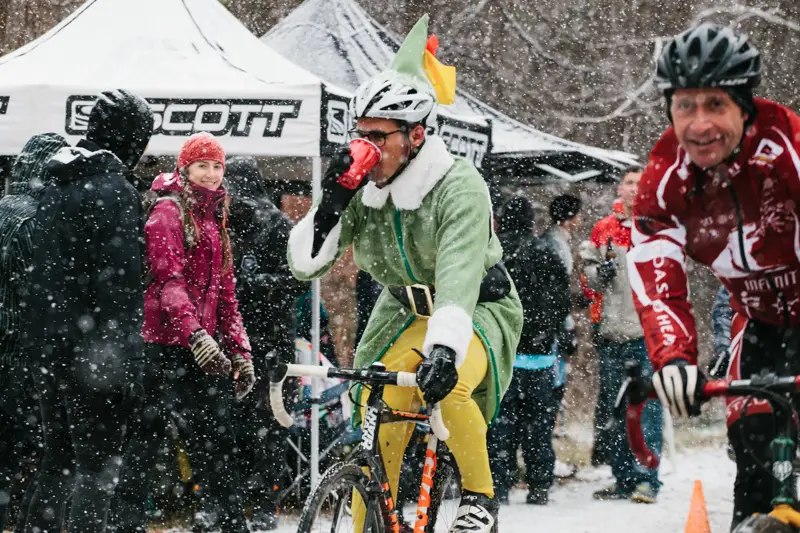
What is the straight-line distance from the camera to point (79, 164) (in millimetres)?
4453

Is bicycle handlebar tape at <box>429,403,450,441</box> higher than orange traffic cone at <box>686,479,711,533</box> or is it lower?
higher

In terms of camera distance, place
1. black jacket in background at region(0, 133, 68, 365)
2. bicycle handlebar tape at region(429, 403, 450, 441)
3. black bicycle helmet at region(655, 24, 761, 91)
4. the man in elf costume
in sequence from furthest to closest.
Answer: black jacket in background at region(0, 133, 68, 365), the man in elf costume, bicycle handlebar tape at region(429, 403, 450, 441), black bicycle helmet at region(655, 24, 761, 91)

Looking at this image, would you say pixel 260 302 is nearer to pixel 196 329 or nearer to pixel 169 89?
pixel 169 89

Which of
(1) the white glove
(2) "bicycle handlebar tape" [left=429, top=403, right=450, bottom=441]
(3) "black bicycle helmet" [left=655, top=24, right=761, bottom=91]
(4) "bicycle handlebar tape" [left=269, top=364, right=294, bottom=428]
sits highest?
(3) "black bicycle helmet" [left=655, top=24, right=761, bottom=91]

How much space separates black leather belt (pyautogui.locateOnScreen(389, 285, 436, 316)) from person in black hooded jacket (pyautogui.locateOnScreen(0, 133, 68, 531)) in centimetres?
145

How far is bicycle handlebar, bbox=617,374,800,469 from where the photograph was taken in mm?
2812

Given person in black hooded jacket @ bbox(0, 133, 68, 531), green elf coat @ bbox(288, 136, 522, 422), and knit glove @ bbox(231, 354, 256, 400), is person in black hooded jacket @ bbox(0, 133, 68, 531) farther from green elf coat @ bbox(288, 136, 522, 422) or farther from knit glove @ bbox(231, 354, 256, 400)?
green elf coat @ bbox(288, 136, 522, 422)

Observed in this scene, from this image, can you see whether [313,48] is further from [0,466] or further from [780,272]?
[780,272]

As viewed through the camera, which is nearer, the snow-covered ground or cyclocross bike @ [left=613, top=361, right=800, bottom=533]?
cyclocross bike @ [left=613, top=361, right=800, bottom=533]

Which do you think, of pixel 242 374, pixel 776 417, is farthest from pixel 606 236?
pixel 776 417

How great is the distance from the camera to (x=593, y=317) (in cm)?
889

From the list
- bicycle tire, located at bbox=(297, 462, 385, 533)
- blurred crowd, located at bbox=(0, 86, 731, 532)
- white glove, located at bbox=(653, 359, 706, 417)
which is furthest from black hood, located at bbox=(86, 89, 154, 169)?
white glove, located at bbox=(653, 359, 706, 417)

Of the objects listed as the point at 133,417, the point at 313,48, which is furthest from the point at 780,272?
the point at 313,48

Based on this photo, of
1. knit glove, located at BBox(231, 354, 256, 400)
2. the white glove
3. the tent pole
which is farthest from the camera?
the tent pole
